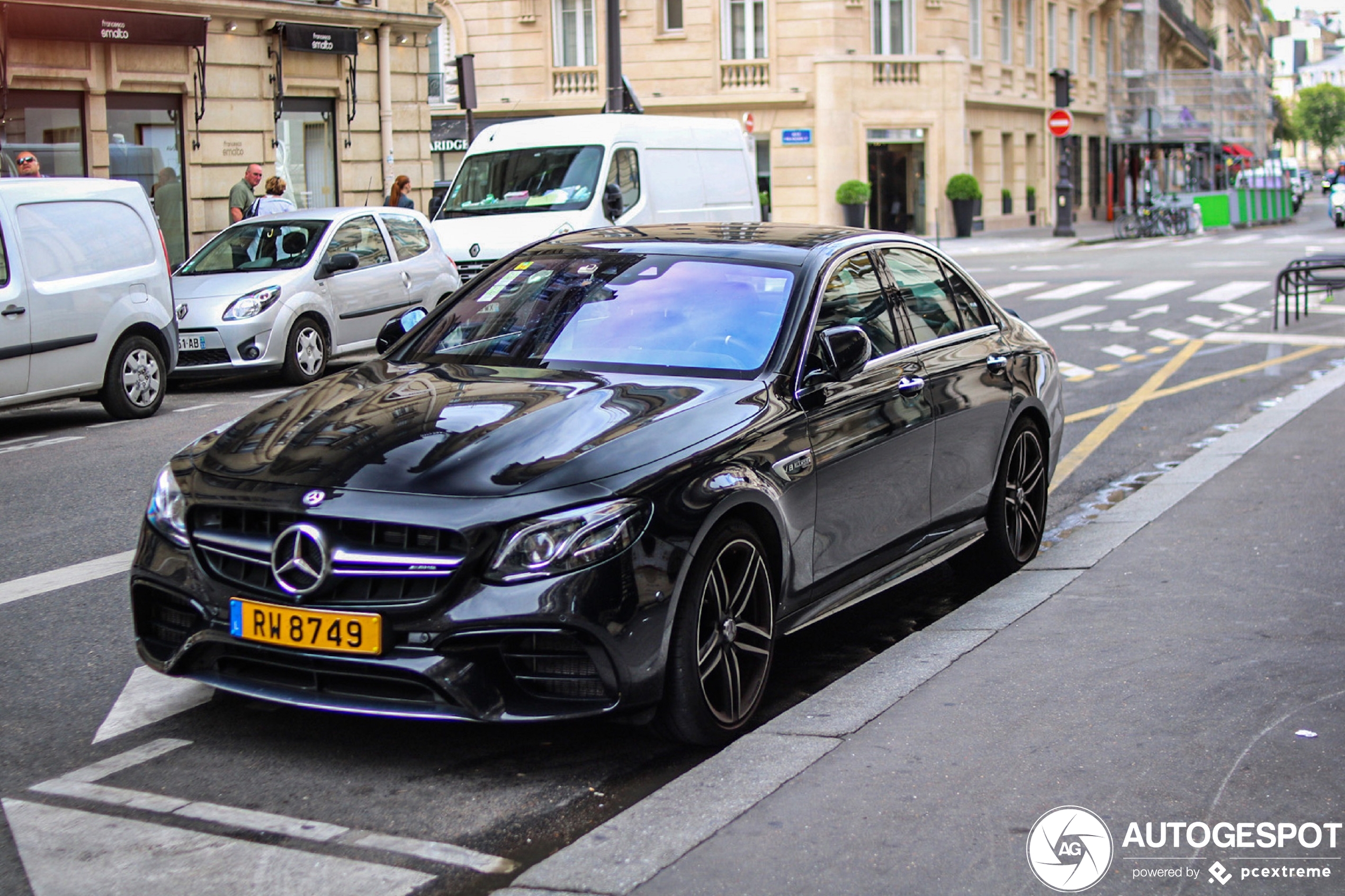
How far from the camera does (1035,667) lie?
5.08 meters

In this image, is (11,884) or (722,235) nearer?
(11,884)

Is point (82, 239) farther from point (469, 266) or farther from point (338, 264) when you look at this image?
point (469, 266)

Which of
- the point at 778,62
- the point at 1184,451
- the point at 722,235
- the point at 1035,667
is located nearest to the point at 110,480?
the point at 722,235

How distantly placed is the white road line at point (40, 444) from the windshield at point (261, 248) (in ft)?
12.2

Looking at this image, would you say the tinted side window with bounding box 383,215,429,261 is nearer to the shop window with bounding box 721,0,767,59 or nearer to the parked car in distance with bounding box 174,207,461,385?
the parked car in distance with bounding box 174,207,461,385

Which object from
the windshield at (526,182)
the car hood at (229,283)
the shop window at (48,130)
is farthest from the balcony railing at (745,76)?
the car hood at (229,283)

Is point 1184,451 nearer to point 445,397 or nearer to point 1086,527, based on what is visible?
point 1086,527

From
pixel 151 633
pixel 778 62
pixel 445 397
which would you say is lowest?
pixel 151 633

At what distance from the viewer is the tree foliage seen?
164 m

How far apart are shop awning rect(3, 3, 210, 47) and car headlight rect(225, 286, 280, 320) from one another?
26.8 ft

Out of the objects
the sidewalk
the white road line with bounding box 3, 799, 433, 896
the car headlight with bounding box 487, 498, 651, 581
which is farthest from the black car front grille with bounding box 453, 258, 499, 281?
the white road line with bounding box 3, 799, 433, 896

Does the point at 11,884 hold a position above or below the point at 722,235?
below

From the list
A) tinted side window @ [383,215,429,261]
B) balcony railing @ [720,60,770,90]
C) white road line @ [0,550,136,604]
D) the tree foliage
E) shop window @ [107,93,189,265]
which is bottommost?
white road line @ [0,550,136,604]

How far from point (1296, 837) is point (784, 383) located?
2.07 meters
